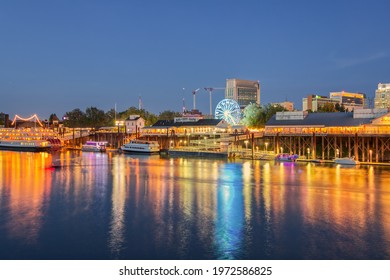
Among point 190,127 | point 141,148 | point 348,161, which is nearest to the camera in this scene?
point 348,161

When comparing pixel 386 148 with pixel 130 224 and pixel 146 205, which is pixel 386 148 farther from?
pixel 130 224

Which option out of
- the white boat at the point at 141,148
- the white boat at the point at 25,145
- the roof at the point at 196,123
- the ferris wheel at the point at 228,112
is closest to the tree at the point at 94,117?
the white boat at the point at 25,145

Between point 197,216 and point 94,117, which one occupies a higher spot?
point 94,117

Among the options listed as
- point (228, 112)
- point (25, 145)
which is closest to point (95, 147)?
point (25, 145)

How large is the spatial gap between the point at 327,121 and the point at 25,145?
80.7 metres

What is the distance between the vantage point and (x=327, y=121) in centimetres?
7931

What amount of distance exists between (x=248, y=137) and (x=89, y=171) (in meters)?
39.0

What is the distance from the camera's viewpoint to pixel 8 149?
124 m

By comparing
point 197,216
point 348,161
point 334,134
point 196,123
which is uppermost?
point 196,123

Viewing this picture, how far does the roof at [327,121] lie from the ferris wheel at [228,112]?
1514 inches

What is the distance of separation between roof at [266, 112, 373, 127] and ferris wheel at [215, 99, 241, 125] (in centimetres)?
3846

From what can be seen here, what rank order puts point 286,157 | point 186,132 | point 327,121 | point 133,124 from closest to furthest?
point 286,157 → point 327,121 → point 186,132 → point 133,124

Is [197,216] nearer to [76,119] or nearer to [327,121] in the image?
[327,121]
